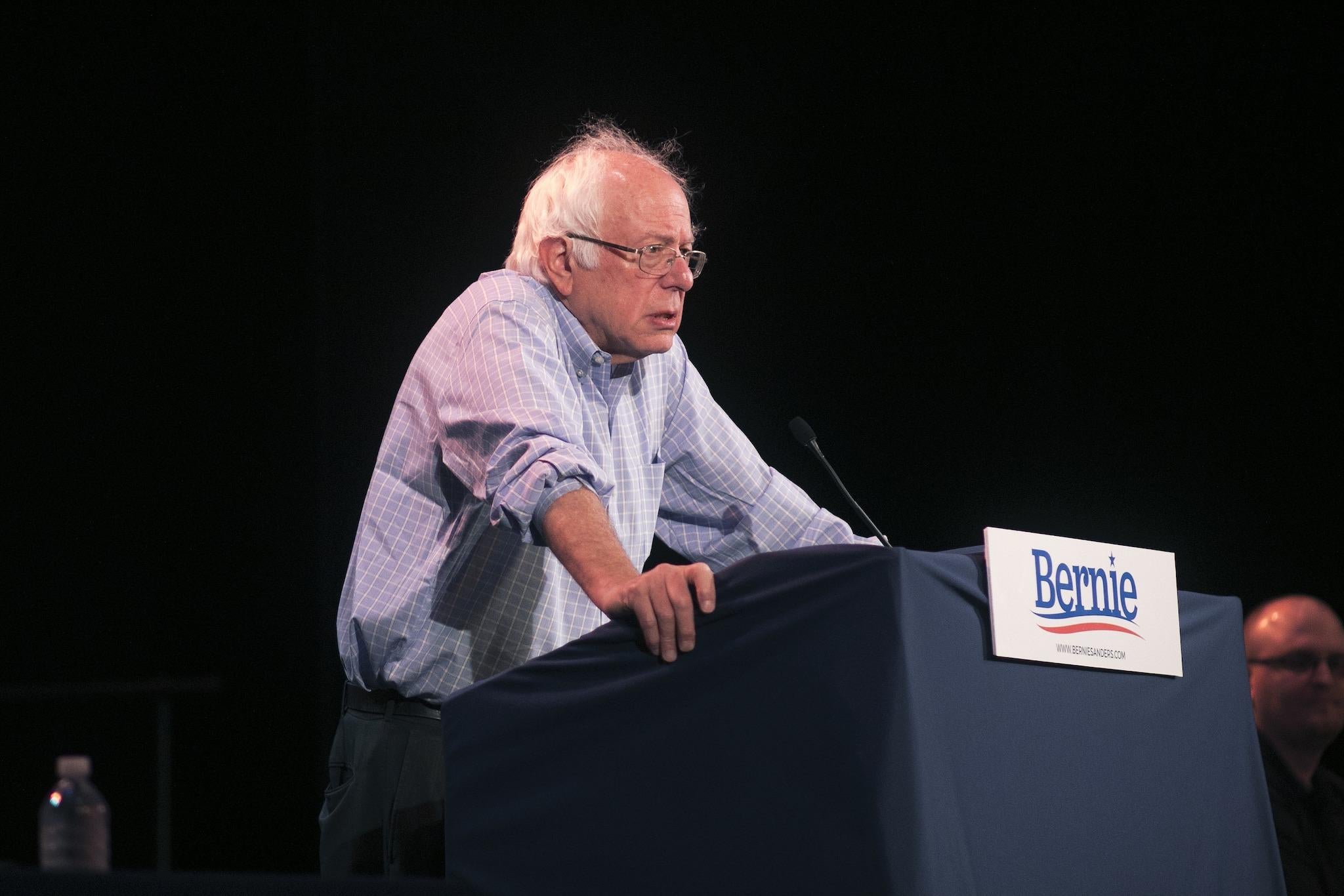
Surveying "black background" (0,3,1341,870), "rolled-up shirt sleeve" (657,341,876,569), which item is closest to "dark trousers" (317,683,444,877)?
"rolled-up shirt sleeve" (657,341,876,569)

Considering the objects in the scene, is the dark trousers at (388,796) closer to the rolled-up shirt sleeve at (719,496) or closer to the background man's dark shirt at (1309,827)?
the rolled-up shirt sleeve at (719,496)

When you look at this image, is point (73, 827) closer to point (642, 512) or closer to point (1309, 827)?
point (642, 512)

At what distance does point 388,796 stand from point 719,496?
768 mm

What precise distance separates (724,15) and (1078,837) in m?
3.24

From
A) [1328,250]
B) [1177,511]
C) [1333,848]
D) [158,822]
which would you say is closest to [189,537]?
[158,822]

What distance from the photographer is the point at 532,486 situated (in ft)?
5.01

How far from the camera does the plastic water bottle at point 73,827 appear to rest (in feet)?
10.8

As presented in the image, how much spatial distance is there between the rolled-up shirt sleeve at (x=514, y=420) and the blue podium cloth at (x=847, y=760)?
223mm

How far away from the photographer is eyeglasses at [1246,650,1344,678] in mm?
3396

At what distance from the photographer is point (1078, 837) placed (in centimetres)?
125

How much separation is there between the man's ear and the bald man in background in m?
2.17

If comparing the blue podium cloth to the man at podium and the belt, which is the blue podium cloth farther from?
the belt

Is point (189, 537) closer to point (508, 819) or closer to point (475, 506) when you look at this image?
point (475, 506)

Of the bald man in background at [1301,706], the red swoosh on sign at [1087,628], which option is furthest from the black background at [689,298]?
the red swoosh on sign at [1087,628]
